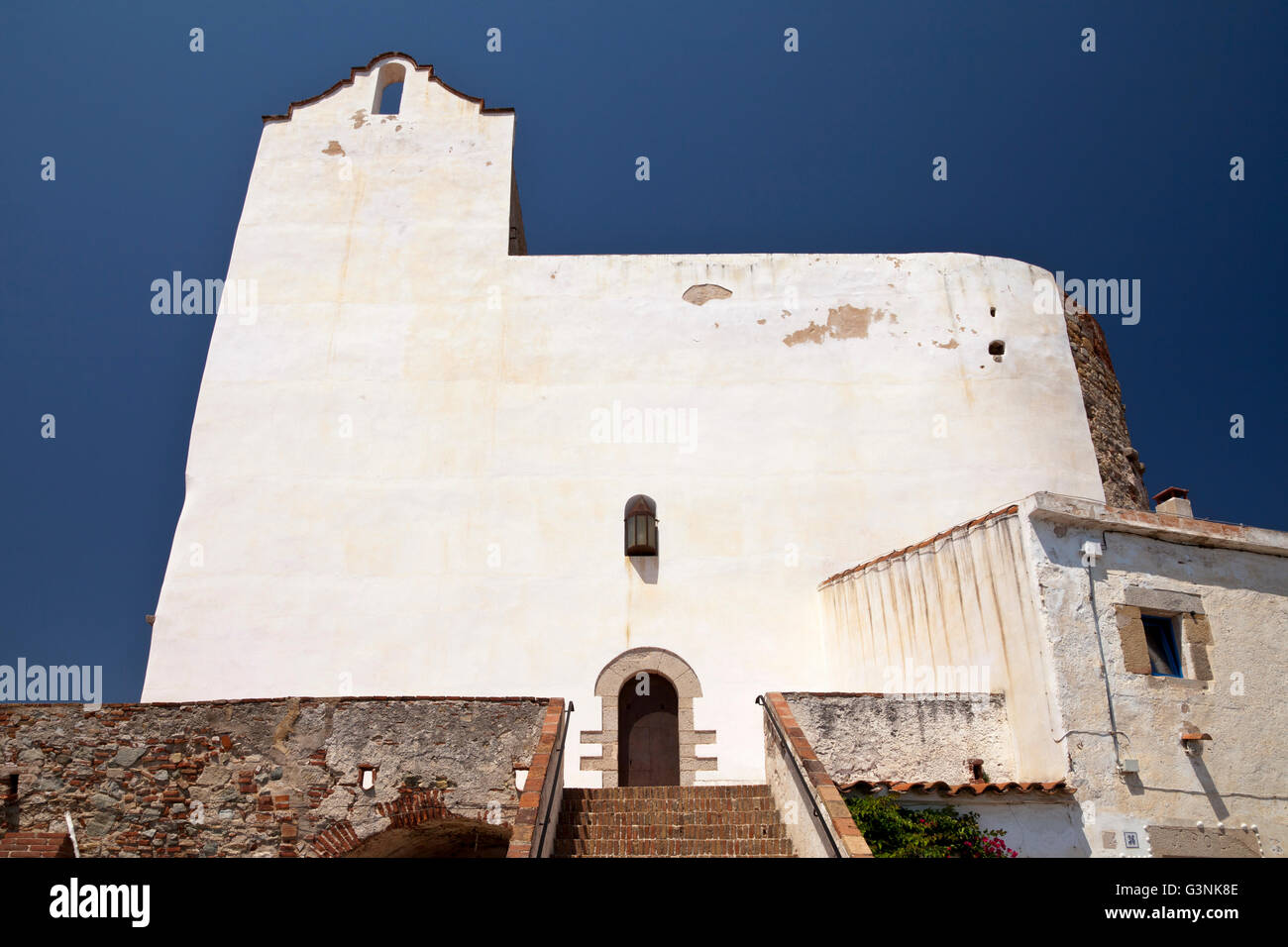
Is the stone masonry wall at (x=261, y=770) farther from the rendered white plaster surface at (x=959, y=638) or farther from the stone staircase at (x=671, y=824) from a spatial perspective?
the rendered white plaster surface at (x=959, y=638)

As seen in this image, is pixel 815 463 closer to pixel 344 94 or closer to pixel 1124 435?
pixel 1124 435

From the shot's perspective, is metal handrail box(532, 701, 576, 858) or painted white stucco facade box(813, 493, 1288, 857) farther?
painted white stucco facade box(813, 493, 1288, 857)

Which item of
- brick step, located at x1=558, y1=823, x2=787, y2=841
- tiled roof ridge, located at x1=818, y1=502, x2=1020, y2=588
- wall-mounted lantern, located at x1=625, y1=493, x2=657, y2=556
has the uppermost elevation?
wall-mounted lantern, located at x1=625, y1=493, x2=657, y2=556

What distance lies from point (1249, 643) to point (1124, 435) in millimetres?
6071

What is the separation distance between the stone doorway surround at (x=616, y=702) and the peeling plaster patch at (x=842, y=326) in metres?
5.09

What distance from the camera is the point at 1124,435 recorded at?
46.8ft

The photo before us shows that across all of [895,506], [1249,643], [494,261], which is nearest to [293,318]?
[494,261]

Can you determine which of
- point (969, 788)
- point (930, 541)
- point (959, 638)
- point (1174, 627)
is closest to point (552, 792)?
point (969, 788)

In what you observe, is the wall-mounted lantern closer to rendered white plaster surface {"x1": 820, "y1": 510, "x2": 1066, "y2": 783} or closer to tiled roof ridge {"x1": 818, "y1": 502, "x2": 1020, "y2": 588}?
tiled roof ridge {"x1": 818, "y1": 502, "x2": 1020, "y2": 588}

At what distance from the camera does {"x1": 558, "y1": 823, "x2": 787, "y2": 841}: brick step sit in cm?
773

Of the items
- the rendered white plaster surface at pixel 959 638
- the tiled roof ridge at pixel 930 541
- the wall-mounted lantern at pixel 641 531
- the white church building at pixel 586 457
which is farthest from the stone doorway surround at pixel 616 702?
the tiled roof ridge at pixel 930 541

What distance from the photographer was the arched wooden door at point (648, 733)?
11148 millimetres

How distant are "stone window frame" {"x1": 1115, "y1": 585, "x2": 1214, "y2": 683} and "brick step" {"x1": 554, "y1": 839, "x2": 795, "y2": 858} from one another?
367 centimetres

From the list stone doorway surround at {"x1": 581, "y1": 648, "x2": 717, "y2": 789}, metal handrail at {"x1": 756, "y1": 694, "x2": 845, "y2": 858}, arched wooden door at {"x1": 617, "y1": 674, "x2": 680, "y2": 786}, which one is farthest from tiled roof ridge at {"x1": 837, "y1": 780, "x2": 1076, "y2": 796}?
arched wooden door at {"x1": 617, "y1": 674, "x2": 680, "y2": 786}
